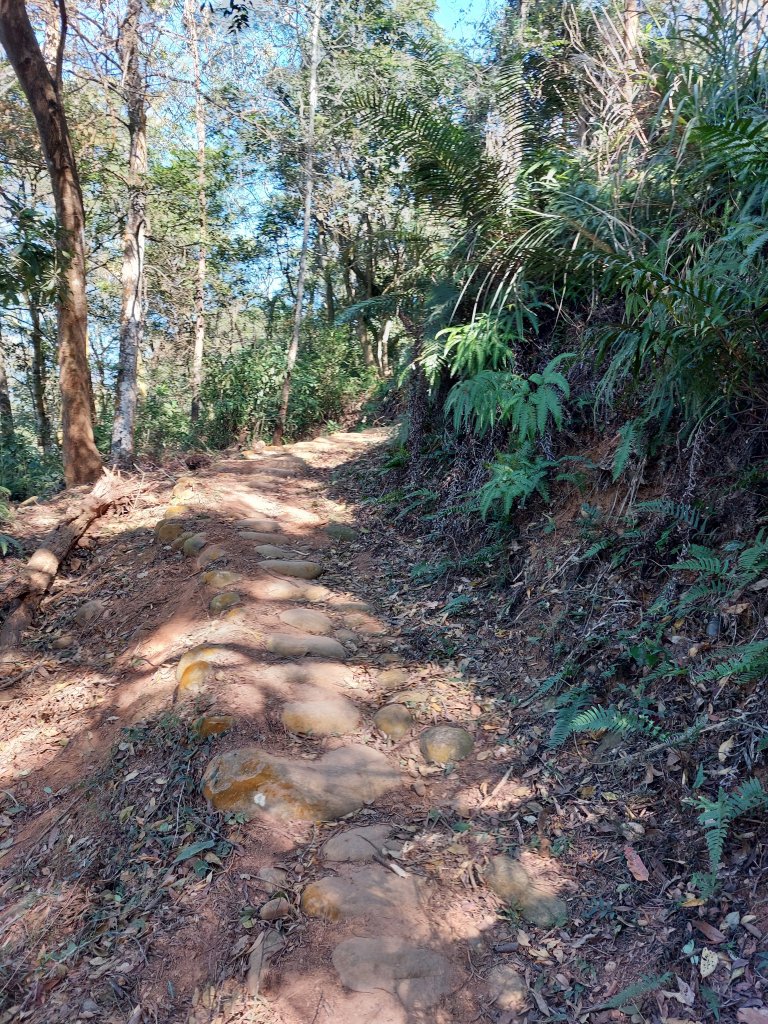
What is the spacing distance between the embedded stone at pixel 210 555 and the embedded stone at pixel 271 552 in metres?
0.28

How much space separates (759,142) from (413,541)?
3584mm

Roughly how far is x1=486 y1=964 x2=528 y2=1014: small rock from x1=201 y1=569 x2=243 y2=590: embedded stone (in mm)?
2988

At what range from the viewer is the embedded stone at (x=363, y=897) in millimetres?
2338

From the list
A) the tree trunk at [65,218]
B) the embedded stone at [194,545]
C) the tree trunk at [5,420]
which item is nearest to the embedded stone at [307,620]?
the embedded stone at [194,545]

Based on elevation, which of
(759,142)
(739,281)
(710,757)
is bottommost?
(710,757)

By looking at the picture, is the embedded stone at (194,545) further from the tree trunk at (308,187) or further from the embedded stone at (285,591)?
the tree trunk at (308,187)

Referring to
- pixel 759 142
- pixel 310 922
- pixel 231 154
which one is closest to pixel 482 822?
pixel 310 922

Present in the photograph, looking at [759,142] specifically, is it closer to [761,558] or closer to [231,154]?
[761,558]

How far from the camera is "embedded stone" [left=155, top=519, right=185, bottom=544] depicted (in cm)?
568

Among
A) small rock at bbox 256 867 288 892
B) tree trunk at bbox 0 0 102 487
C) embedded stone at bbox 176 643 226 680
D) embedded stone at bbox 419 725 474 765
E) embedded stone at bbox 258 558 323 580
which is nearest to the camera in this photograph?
small rock at bbox 256 867 288 892

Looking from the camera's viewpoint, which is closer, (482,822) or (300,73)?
(482,822)

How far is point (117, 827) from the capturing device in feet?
9.77

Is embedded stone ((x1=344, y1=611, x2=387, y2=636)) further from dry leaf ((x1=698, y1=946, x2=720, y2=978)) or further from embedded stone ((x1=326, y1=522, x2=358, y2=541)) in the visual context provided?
dry leaf ((x1=698, y1=946, x2=720, y2=978))

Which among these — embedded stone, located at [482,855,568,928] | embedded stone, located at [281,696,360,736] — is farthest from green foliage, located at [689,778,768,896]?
embedded stone, located at [281,696,360,736]
